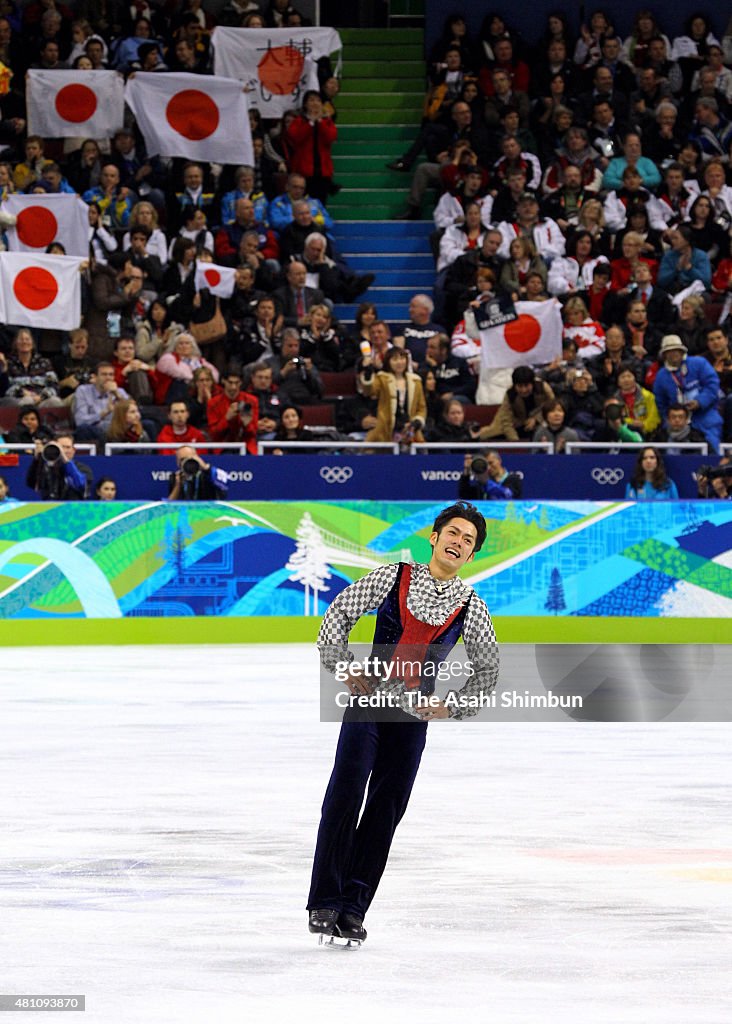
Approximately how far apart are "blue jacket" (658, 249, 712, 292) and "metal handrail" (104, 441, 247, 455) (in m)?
5.32

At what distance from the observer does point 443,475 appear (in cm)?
1578

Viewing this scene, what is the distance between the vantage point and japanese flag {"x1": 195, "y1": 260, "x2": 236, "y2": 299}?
59.6 feet

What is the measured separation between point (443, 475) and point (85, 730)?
6644 mm

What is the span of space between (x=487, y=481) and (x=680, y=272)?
474cm

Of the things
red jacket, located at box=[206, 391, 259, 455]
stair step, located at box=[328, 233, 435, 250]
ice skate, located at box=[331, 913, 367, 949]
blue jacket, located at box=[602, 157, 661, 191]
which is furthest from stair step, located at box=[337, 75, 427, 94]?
ice skate, located at box=[331, 913, 367, 949]

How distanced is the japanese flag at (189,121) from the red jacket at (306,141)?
21.2 inches

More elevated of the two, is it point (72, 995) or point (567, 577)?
point (72, 995)

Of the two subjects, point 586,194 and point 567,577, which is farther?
point 586,194

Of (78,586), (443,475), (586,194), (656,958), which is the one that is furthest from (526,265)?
(656,958)

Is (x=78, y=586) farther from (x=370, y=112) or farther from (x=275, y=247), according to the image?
(x=370, y=112)

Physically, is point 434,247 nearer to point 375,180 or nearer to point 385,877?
point 375,180

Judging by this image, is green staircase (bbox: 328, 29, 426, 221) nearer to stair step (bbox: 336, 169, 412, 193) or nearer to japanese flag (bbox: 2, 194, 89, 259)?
stair step (bbox: 336, 169, 412, 193)

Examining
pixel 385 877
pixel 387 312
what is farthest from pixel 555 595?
pixel 385 877

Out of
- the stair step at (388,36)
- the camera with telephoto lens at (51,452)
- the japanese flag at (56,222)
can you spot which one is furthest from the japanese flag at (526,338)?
the stair step at (388,36)
